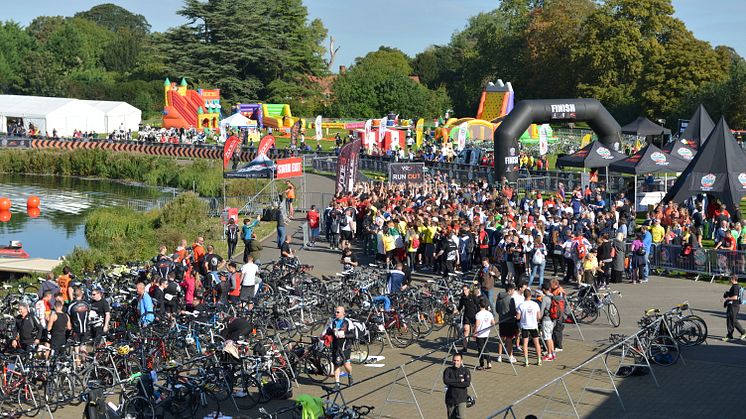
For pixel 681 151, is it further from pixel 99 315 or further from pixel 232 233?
pixel 99 315

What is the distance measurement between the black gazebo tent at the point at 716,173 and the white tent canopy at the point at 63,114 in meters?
54.5

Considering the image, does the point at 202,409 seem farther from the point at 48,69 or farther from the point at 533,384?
the point at 48,69

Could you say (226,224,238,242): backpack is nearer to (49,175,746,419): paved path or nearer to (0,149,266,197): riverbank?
(49,175,746,419): paved path

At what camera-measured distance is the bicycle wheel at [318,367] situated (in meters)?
16.0

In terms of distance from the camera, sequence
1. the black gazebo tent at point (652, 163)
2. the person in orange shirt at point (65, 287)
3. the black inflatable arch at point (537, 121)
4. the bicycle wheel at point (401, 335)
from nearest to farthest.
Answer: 1. the bicycle wheel at point (401, 335)
2. the person in orange shirt at point (65, 287)
3. the black gazebo tent at point (652, 163)
4. the black inflatable arch at point (537, 121)

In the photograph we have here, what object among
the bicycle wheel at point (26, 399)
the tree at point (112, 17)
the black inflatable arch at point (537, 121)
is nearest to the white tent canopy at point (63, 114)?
the black inflatable arch at point (537, 121)

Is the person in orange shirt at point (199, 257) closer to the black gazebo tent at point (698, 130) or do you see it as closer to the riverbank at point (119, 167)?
the black gazebo tent at point (698, 130)

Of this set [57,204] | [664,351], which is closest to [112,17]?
[57,204]

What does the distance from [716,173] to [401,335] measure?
511 inches

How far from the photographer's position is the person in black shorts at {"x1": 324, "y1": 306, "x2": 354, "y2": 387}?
50.5ft

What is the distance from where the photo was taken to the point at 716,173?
26.9 metres

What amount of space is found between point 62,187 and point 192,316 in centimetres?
4140

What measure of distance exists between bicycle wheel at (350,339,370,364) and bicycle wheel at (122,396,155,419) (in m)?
4.23

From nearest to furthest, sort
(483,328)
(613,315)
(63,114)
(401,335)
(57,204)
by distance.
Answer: (483,328) → (401,335) → (613,315) → (57,204) → (63,114)
